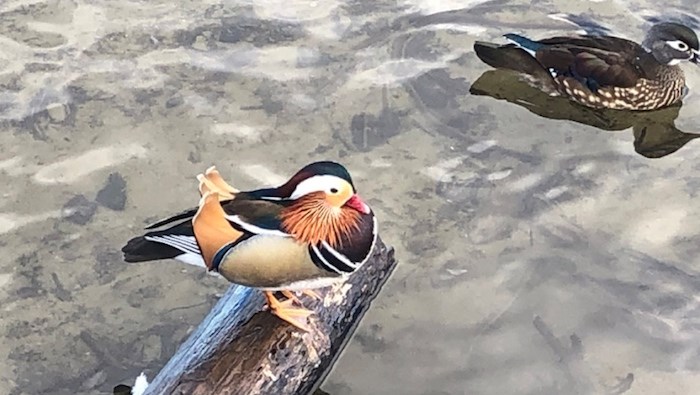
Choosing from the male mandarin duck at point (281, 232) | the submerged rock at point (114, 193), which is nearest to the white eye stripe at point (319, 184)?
the male mandarin duck at point (281, 232)

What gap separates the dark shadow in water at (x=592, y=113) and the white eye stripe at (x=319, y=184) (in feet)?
6.49

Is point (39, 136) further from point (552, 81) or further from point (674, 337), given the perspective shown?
point (674, 337)

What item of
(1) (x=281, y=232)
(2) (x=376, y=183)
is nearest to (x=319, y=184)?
(1) (x=281, y=232)

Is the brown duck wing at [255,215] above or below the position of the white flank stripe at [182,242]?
above

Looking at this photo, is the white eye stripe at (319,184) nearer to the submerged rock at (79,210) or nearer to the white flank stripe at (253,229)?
the white flank stripe at (253,229)

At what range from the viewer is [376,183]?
12.7 ft

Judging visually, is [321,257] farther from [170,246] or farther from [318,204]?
[170,246]

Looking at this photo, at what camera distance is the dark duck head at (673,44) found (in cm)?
437

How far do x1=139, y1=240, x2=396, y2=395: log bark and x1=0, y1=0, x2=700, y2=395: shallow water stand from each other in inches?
10.6

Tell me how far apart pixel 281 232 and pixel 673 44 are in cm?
248

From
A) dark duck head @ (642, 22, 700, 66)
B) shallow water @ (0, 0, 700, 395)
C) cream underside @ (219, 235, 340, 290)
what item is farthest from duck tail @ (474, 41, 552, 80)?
cream underside @ (219, 235, 340, 290)

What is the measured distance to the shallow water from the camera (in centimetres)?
326

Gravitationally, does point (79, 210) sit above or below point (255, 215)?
below

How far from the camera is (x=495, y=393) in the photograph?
10.4 ft
